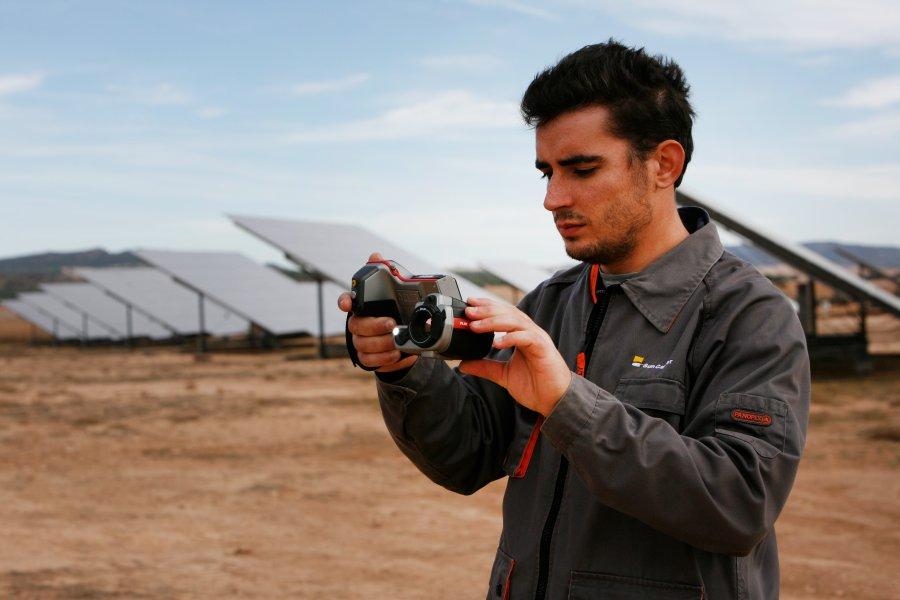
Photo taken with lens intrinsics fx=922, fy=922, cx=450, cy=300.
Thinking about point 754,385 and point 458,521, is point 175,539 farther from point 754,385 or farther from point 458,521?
point 754,385

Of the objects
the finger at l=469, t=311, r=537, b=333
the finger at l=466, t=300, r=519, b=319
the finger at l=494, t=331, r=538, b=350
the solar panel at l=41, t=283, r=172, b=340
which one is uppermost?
the finger at l=466, t=300, r=519, b=319

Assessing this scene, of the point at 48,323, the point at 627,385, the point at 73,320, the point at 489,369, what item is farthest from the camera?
the point at 48,323

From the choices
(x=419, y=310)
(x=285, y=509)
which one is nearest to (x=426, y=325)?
(x=419, y=310)

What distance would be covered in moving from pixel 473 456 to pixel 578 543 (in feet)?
1.23

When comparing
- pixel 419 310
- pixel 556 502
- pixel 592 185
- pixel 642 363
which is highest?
pixel 592 185

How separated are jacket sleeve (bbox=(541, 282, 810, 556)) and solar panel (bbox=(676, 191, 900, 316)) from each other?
11439 mm

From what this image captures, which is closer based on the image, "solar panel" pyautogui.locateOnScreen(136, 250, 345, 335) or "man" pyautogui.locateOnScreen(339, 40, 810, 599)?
"man" pyautogui.locateOnScreen(339, 40, 810, 599)

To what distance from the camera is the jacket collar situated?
160 centimetres

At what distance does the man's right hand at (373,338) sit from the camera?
164 centimetres

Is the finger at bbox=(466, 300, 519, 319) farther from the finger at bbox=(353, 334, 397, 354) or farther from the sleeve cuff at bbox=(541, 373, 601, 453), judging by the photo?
the finger at bbox=(353, 334, 397, 354)

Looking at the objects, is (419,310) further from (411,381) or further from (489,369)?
(411,381)

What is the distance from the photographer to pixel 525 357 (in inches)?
54.5

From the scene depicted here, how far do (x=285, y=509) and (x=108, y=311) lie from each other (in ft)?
98.3

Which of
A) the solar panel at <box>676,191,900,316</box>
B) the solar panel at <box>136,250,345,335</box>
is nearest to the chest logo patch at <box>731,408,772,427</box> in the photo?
the solar panel at <box>676,191,900,316</box>
